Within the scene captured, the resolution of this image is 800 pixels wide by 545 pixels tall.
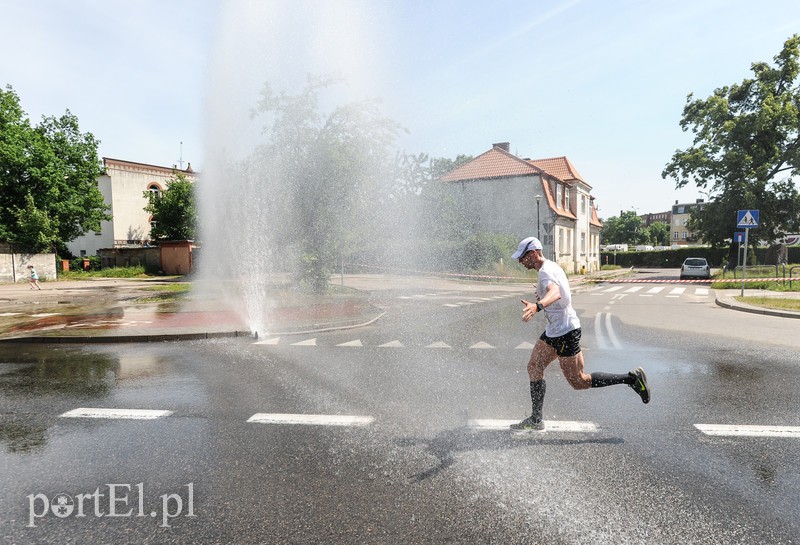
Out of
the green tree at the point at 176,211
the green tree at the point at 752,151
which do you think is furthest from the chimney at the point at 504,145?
the green tree at the point at 176,211

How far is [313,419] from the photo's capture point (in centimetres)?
483

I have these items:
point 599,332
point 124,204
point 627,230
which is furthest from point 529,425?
point 627,230

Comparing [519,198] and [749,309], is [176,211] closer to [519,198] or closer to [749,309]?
[519,198]

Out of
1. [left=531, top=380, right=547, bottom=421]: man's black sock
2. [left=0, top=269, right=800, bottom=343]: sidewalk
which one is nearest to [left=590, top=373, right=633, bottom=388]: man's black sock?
[left=531, top=380, right=547, bottom=421]: man's black sock

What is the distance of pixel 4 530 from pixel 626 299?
19.8 m

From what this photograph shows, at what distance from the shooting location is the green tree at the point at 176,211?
134 ft

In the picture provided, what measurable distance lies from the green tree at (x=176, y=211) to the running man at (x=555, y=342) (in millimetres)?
40509

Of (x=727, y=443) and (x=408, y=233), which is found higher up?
(x=408, y=233)

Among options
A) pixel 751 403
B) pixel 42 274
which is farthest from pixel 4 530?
pixel 42 274

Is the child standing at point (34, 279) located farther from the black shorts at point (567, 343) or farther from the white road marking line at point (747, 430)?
the white road marking line at point (747, 430)

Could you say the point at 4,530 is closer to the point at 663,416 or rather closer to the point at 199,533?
the point at 199,533

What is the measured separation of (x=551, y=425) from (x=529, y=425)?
10.9 inches

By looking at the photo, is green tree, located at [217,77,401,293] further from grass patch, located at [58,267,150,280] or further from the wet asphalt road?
grass patch, located at [58,267,150,280]

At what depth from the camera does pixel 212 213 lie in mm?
15211
